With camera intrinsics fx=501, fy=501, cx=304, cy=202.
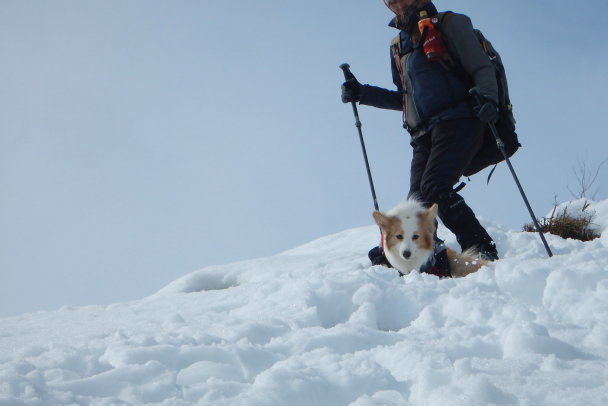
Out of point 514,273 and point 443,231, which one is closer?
point 514,273

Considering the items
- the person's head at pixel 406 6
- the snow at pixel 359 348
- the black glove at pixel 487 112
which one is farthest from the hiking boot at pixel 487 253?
the person's head at pixel 406 6

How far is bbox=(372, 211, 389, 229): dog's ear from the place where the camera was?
5168 millimetres

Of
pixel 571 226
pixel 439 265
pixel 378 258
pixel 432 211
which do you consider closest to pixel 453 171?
pixel 432 211

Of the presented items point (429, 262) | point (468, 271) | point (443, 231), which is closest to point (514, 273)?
point (468, 271)

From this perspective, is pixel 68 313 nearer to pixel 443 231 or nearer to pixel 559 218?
pixel 443 231

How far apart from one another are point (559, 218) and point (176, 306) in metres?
6.82

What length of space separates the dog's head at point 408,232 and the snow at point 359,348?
5.25 ft

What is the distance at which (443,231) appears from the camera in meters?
7.57

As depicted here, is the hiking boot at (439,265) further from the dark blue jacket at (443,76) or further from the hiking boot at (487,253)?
the dark blue jacket at (443,76)

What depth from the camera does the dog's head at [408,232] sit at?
5043 millimetres

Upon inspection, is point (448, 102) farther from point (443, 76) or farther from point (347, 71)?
point (347, 71)

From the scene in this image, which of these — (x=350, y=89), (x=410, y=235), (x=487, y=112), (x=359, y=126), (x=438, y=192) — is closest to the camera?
(x=487, y=112)

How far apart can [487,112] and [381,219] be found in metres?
1.50

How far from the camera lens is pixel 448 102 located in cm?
456
